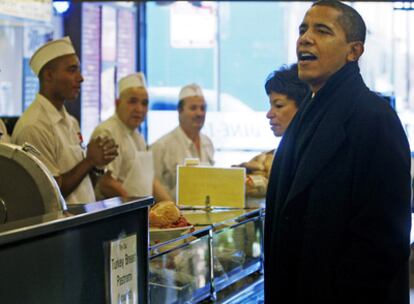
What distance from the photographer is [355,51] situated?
1.88 meters

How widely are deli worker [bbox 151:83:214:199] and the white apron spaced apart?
61 centimetres

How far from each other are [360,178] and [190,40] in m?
6.20

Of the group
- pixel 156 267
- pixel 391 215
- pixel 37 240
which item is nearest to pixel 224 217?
pixel 156 267

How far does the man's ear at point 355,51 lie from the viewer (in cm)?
187

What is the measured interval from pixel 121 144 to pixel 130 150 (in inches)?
2.5

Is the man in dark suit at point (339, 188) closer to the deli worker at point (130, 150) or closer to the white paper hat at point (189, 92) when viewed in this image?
the deli worker at point (130, 150)

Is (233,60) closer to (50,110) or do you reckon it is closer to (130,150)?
(130,150)

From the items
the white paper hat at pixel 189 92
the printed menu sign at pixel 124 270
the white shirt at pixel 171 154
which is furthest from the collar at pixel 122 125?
the printed menu sign at pixel 124 270

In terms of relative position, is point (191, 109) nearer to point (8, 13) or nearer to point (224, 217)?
point (8, 13)

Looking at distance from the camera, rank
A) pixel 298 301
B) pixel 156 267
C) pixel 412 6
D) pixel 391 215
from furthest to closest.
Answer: pixel 412 6 < pixel 156 267 < pixel 298 301 < pixel 391 215

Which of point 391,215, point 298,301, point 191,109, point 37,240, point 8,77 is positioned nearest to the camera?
point 37,240

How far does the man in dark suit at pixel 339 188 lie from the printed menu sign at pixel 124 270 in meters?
0.40

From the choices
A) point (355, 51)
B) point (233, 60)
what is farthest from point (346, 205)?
point (233, 60)

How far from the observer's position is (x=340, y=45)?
1860mm
